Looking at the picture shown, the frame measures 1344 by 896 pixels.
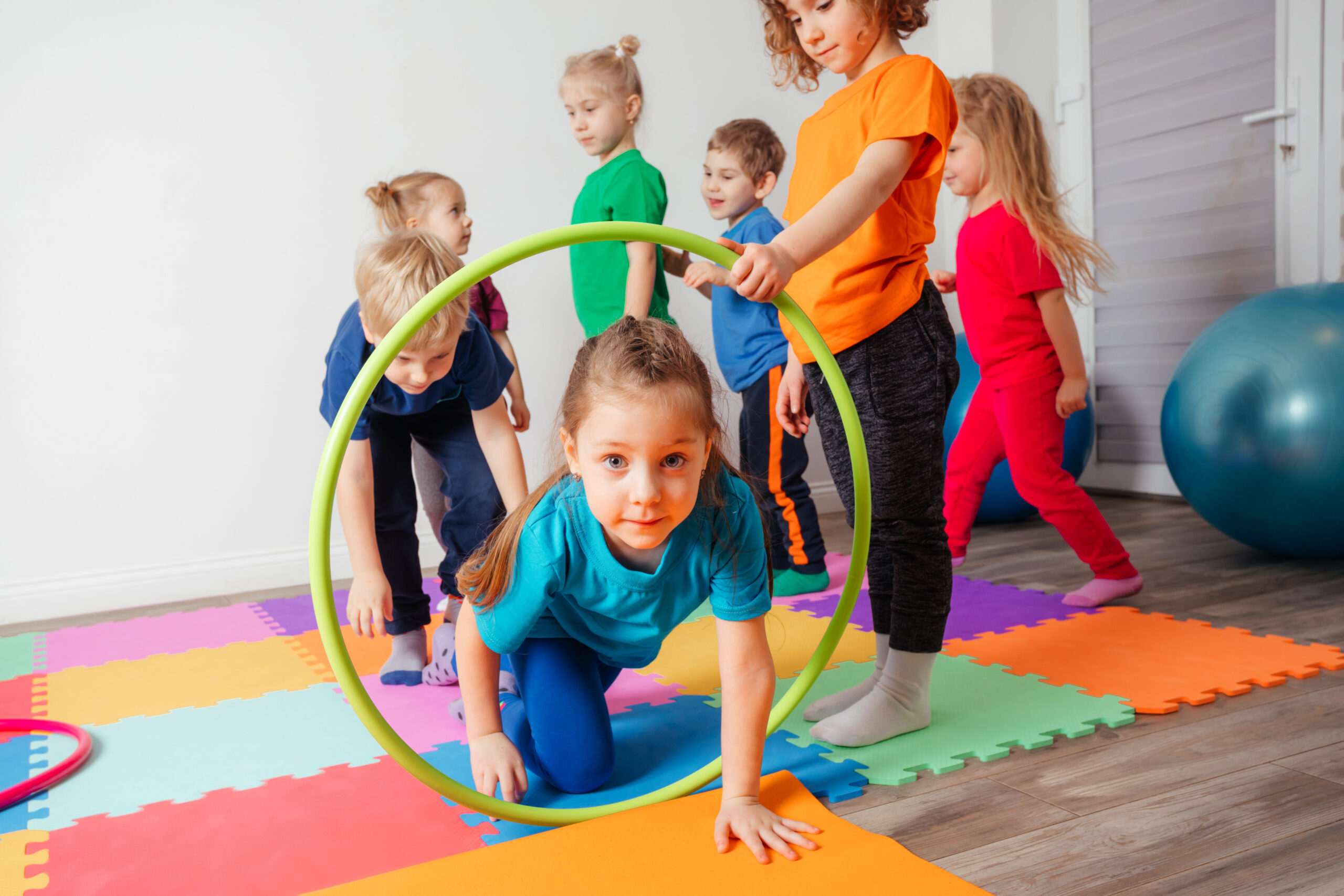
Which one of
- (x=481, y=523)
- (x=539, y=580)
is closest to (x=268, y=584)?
(x=481, y=523)

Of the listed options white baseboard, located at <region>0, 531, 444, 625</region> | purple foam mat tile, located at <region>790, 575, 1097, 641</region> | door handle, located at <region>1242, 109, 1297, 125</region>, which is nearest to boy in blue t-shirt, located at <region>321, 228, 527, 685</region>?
purple foam mat tile, located at <region>790, 575, 1097, 641</region>

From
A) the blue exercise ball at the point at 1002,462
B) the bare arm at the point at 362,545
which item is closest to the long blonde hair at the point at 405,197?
the bare arm at the point at 362,545

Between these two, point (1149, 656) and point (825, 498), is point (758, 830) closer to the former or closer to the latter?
point (1149, 656)

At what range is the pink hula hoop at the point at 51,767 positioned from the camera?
1.32 m

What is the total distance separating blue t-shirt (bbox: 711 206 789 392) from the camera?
8.18ft

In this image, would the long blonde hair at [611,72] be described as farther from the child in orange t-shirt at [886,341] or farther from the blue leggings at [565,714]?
the blue leggings at [565,714]

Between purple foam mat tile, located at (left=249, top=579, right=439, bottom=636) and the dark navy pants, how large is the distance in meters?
0.43

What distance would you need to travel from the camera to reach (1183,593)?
2.20 meters

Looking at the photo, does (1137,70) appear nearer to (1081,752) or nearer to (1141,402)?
(1141,402)

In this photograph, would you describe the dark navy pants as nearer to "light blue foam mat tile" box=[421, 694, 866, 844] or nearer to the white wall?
"light blue foam mat tile" box=[421, 694, 866, 844]

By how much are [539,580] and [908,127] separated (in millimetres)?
742

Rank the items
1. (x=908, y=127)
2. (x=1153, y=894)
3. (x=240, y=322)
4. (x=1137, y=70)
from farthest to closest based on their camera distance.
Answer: (x=1137, y=70), (x=240, y=322), (x=908, y=127), (x=1153, y=894)

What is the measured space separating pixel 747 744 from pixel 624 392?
0.43 m

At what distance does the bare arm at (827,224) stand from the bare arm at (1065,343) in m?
1.05
